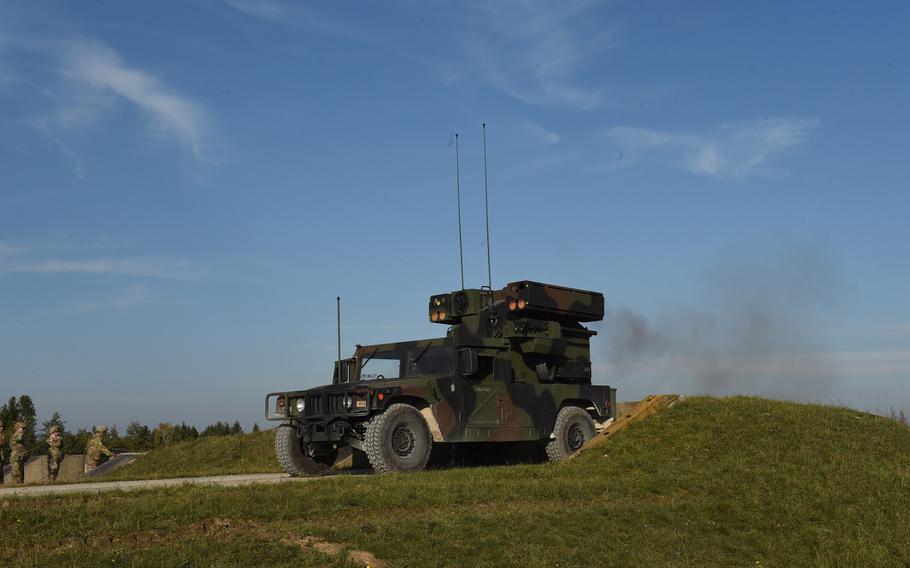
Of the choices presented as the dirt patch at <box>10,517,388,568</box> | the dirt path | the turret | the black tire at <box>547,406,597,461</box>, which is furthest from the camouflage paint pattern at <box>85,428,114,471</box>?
the dirt patch at <box>10,517,388,568</box>

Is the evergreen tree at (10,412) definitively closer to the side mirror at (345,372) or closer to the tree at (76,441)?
the tree at (76,441)

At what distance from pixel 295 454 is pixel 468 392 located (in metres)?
3.08

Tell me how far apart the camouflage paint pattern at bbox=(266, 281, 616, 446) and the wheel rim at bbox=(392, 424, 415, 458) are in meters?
0.45

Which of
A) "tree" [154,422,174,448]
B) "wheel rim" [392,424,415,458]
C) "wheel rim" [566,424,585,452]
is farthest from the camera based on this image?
"tree" [154,422,174,448]

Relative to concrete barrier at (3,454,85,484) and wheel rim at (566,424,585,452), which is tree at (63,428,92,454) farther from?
wheel rim at (566,424,585,452)

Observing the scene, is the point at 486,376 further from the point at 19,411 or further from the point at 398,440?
the point at 19,411

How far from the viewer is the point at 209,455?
76.7 ft

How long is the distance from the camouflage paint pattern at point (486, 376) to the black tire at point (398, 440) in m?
0.22

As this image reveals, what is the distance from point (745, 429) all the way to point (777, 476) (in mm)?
2727

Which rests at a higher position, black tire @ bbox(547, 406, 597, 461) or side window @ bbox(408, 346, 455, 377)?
side window @ bbox(408, 346, 455, 377)

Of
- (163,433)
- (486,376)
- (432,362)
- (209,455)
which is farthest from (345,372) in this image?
(163,433)

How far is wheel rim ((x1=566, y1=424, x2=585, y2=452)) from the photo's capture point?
1719cm

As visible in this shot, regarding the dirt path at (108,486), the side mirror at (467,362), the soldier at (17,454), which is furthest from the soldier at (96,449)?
the side mirror at (467,362)

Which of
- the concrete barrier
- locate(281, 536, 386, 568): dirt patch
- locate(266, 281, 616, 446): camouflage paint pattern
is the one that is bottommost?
locate(281, 536, 386, 568): dirt patch
